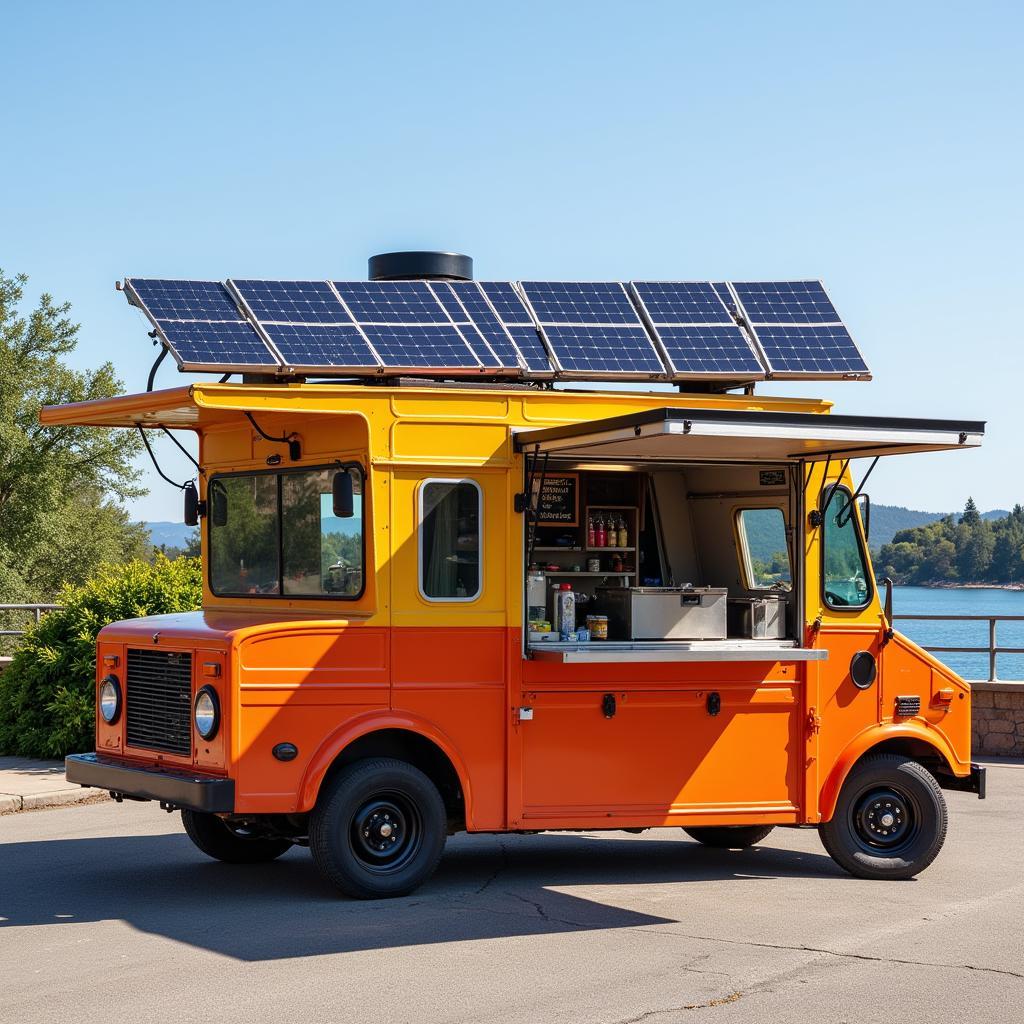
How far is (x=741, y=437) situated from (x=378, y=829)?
3.09 metres

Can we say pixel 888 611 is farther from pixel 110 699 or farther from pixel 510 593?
pixel 110 699

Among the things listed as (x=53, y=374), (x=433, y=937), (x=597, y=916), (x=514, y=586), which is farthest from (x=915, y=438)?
(x=53, y=374)

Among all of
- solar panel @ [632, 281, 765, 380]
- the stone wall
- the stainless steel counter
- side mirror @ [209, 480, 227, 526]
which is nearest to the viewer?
the stainless steel counter

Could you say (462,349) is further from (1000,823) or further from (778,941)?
(1000,823)

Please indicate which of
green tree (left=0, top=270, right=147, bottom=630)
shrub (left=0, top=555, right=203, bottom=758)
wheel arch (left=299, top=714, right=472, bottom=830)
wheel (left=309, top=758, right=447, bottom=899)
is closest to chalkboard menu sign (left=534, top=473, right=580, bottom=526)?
wheel arch (left=299, top=714, right=472, bottom=830)

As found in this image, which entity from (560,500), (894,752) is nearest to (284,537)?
(560,500)

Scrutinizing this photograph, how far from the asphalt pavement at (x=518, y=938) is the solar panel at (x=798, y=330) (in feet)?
11.2

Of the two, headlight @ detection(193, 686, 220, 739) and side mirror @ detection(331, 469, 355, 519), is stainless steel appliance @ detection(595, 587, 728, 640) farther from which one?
headlight @ detection(193, 686, 220, 739)

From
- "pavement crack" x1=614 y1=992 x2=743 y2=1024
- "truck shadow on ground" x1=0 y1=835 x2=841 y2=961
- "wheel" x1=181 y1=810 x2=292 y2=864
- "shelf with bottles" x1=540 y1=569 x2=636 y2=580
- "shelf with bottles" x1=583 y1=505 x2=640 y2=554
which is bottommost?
"truck shadow on ground" x1=0 y1=835 x2=841 y2=961

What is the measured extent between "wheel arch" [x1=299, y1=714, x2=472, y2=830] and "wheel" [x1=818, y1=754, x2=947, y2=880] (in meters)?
2.52

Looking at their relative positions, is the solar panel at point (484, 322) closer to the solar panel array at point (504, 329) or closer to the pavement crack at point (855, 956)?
the solar panel array at point (504, 329)

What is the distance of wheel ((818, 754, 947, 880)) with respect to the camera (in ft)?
34.9

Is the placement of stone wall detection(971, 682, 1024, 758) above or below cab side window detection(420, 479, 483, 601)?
below

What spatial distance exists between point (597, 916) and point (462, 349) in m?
3.69
